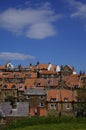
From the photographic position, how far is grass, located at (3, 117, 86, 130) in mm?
62844

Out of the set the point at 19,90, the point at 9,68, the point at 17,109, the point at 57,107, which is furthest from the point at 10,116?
the point at 9,68

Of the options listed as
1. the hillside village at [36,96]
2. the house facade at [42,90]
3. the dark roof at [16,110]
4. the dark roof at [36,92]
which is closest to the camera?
the dark roof at [16,110]

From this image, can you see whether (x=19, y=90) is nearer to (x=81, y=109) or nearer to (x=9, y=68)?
(x=81, y=109)

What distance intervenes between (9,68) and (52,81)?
57.8 metres

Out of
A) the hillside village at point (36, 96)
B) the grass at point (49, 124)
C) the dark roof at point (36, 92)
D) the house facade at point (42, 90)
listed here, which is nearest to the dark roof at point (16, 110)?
the hillside village at point (36, 96)

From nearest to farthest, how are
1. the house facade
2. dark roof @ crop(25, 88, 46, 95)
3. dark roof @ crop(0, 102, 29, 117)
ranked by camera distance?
dark roof @ crop(0, 102, 29, 117) → the house facade → dark roof @ crop(25, 88, 46, 95)

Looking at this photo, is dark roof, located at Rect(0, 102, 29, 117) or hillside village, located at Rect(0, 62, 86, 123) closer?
dark roof, located at Rect(0, 102, 29, 117)

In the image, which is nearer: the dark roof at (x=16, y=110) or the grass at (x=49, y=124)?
the grass at (x=49, y=124)

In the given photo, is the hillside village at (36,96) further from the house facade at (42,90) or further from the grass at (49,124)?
the grass at (49,124)

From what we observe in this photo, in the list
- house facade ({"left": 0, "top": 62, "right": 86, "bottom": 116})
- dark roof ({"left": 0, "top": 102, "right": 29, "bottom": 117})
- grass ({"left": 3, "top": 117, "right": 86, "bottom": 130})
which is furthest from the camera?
house facade ({"left": 0, "top": 62, "right": 86, "bottom": 116})

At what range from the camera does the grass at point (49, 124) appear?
6284cm

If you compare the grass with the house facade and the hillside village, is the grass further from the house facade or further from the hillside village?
the house facade

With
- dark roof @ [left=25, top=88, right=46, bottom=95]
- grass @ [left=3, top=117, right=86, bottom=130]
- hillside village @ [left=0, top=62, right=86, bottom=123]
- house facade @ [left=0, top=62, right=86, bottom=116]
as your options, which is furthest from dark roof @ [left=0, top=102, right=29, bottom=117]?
dark roof @ [left=25, top=88, right=46, bottom=95]

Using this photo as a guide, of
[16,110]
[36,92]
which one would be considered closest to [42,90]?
[36,92]
